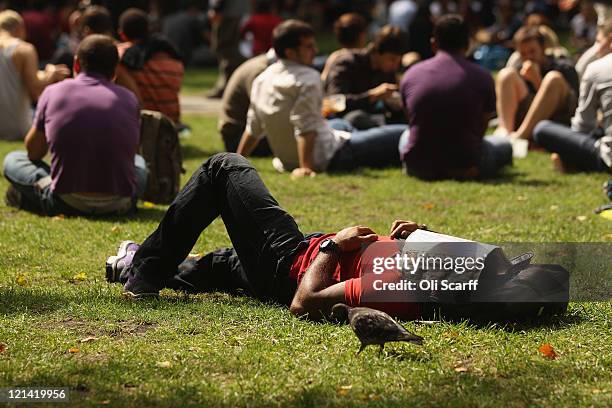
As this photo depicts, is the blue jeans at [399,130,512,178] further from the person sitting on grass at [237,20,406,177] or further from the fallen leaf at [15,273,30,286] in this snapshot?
the fallen leaf at [15,273,30,286]

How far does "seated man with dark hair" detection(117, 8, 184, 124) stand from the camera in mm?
11320

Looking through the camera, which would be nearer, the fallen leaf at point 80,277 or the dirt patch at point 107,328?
the dirt patch at point 107,328

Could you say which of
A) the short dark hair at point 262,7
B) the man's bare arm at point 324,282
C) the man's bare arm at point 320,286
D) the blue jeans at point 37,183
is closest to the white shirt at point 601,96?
the blue jeans at point 37,183

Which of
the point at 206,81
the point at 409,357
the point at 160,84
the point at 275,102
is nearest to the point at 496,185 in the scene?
the point at 275,102

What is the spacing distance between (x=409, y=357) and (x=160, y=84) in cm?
729

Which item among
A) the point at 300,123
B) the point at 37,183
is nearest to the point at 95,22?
the point at 300,123

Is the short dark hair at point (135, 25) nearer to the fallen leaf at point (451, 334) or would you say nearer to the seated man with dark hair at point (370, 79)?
the seated man with dark hair at point (370, 79)

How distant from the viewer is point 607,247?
7207 mm

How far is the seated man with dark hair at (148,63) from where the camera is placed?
1132 centimetres

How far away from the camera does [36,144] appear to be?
8.30m

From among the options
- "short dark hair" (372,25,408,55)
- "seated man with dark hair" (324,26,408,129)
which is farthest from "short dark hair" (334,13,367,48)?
"short dark hair" (372,25,408,55)

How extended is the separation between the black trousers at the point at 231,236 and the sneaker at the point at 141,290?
0.03 meters

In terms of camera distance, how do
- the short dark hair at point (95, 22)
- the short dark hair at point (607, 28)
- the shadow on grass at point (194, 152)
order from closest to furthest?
1. the short dark hair at point (607, 28)
2. the short dark hair at point (95, 22)
3. the shadow on grass at point (194, 152)

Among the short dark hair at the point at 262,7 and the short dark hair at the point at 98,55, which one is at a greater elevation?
the short dark hair at the point at 98,55
